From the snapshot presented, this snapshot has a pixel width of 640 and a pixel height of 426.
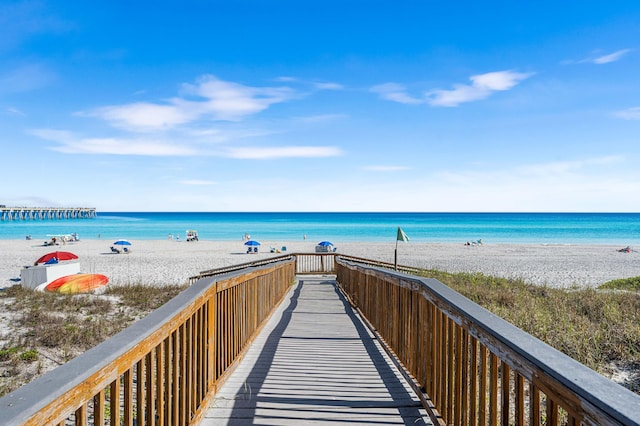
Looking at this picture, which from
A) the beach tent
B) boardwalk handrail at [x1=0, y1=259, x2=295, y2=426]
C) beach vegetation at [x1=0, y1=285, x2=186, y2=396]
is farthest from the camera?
the beach tent

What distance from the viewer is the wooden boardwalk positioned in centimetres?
356

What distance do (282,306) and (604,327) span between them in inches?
222

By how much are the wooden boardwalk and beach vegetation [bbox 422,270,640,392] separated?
8.70ft

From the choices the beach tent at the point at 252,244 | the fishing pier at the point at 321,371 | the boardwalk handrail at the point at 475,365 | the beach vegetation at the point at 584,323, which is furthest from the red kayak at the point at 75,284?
the beach tent at the point at 252,244

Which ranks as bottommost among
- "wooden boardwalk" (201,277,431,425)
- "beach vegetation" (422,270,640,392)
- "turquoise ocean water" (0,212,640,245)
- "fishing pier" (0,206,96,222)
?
"turquoise ocean water" (0,212,640,245)

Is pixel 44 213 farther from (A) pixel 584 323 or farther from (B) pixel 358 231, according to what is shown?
(A) pixel 584 323

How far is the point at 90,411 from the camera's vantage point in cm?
493

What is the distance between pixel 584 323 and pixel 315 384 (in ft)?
17.8

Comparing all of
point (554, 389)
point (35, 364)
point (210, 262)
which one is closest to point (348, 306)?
point (35, 364)

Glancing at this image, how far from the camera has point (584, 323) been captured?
7555 millimetres

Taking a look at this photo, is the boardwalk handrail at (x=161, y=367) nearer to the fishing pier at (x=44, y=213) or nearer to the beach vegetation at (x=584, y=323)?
the beach vegetation at (x=584, y=323)

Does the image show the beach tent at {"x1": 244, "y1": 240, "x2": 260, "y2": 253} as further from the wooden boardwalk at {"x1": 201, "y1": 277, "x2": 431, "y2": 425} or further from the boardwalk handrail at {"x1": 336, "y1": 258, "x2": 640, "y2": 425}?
the boardwalk handrail at {"x1": 336, "y1": 258, "x2": 640, "y2": 425}

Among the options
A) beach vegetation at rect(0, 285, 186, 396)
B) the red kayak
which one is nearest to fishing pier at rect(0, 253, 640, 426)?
beach vegetation at rect(0, 285, 186, 396)

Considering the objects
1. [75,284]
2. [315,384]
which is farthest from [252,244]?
[315,384]
